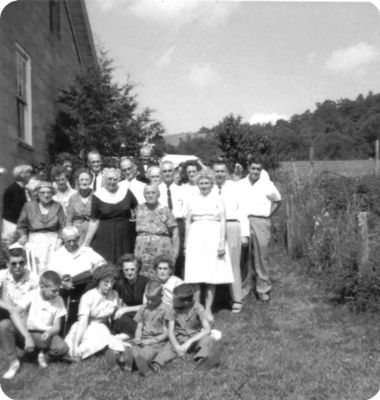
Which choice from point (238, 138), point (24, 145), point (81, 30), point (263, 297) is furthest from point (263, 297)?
point (238, 138)

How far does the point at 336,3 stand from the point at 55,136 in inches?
303

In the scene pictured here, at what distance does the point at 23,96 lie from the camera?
9.50 m

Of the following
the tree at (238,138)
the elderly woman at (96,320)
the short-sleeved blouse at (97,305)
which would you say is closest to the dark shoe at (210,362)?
the elderly woman at (96,320)

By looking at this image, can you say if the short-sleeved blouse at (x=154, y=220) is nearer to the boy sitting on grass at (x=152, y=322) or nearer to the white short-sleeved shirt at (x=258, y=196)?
the boy sitting on grass at (x=152, y=322)

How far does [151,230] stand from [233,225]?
1033 mm

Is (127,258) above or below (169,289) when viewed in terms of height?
above

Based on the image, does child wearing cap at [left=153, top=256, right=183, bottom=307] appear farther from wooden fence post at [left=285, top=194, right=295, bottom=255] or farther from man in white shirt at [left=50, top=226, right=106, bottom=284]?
wooden fence post at [left=285, top=194, right=295, bottom=255]

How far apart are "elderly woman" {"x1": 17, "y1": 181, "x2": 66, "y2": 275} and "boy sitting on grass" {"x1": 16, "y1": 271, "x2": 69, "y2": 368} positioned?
58 cm

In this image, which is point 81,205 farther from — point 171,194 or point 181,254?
point 181,254

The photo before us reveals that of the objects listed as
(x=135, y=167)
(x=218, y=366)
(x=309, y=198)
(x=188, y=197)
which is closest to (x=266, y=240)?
(x=188, y=197)

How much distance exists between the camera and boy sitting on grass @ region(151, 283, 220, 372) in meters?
4.52

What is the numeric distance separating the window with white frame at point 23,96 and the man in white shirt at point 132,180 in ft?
12.1

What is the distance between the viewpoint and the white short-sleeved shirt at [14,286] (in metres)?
4.79

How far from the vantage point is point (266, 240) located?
6.45 meters
